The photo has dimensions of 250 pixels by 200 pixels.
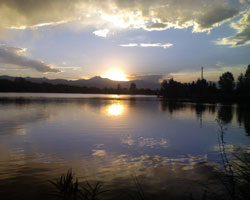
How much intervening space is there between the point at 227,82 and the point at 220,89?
37.8ft

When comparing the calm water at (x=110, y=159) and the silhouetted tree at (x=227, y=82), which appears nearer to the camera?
the calm water at (x=110, y=159)

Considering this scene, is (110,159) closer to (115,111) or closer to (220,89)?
(115,111)

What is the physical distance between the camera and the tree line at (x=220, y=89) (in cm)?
9174

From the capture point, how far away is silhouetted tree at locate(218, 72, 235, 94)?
111625 millimetres

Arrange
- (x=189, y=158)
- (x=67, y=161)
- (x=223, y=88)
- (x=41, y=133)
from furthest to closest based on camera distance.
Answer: (x=223, y=88) < (x=41, y=133) < (x=189, y=158) < (x=67, y=161)

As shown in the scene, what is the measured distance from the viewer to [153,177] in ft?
29.2

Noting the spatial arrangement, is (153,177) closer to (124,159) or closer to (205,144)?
(124,159)

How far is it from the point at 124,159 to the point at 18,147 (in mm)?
8133

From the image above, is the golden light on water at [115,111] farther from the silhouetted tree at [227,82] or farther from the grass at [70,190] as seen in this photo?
the silhouetted tree at [227,82]

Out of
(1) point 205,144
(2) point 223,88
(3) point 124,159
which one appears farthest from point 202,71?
(3) point 124,159

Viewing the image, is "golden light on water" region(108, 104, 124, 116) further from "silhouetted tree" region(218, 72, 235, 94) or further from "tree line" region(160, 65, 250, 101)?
"silhouetted tree" region(218, 72, 235, 94)

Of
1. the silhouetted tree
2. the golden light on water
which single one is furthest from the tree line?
the golden light on water

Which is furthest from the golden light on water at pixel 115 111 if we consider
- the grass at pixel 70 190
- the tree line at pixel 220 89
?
the tree line at pixel 220 89

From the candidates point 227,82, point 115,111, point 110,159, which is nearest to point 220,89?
point 227,82
